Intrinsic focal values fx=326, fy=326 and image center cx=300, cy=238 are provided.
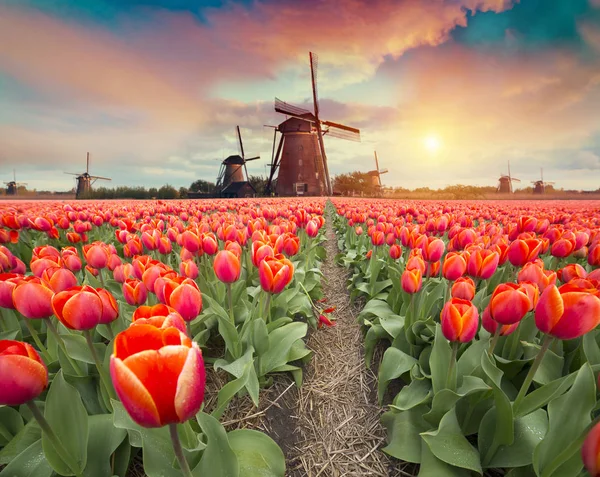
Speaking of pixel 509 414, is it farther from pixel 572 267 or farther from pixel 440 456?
pixel 572 267

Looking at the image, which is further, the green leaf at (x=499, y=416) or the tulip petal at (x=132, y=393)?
the green leaf at (x=499, y=416)

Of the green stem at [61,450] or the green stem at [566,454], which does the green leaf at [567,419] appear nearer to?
the green stem at [566,454]

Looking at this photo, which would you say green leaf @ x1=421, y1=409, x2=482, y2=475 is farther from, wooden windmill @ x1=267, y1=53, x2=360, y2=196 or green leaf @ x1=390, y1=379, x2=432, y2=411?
wooden windmill @ x1=267, y1=53, x2=360, y2=196

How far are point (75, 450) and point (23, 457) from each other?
0.68 feet

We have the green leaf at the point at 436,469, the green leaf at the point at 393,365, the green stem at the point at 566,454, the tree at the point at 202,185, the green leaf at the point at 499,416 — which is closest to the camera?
the green stem at the point at 566,454

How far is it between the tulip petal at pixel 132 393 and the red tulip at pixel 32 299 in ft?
3.36

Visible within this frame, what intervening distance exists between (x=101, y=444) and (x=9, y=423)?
54cm

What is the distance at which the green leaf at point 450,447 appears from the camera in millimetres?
1430

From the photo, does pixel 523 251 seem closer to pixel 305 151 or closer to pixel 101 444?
pixel 101 444

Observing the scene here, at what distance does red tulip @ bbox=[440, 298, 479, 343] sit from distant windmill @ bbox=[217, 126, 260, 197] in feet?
149

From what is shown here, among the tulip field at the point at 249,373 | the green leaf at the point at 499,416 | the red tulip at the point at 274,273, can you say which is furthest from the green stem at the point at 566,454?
the red tulip at the point at 274,273

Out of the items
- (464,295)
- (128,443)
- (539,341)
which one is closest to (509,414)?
(464,295)

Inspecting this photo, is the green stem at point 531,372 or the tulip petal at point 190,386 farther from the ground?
the tulip petal at point 190,386

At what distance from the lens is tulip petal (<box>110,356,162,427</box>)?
743 millimetres
